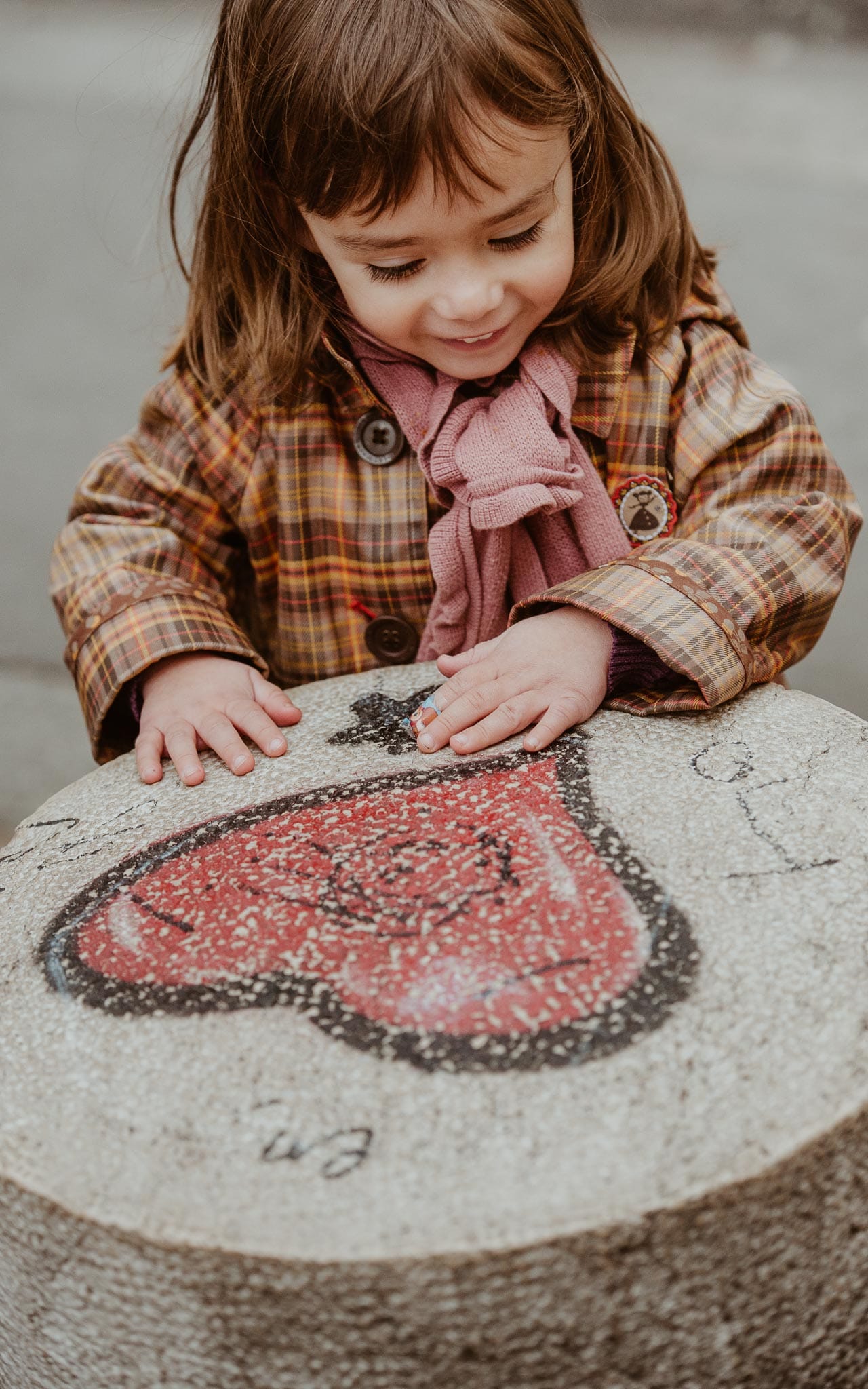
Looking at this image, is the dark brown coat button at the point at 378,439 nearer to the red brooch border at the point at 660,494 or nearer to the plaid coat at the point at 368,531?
the plaid coat at the point at 368,531

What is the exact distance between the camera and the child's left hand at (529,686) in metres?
1.34

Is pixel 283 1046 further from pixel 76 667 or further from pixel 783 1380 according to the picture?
pixel 76 667

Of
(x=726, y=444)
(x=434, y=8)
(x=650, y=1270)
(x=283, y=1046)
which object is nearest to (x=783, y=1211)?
(x=650, y=1270)

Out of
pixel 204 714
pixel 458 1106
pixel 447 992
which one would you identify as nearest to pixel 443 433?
pixel 204 714

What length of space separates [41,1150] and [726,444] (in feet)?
3.58

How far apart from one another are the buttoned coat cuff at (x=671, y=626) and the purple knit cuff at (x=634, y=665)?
13 mm

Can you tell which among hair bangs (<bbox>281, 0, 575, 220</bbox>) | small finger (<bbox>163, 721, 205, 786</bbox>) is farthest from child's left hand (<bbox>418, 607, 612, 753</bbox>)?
hair bangs (<bbox>281, 0, 575, 220</bbox>)

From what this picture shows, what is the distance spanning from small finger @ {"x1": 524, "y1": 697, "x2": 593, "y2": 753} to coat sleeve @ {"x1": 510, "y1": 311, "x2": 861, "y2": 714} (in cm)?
6

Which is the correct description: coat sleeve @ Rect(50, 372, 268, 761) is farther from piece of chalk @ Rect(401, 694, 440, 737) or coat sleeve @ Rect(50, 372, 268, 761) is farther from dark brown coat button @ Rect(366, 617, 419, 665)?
piece of chalk @ Rect(401, 694, 440, 737)

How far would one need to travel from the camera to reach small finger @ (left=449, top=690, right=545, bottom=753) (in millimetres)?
1328

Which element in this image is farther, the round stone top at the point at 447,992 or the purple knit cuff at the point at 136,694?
the purple knit cuff at the point at 136,694

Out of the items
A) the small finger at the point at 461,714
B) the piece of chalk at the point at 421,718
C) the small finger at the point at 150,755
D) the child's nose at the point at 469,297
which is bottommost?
the small finger at the point at 150,755

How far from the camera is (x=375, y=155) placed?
1345 millimetres

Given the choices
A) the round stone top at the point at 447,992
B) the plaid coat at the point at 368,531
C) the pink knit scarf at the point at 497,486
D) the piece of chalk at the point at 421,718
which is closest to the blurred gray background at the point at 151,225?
the plaid coat at the point at 368,531
